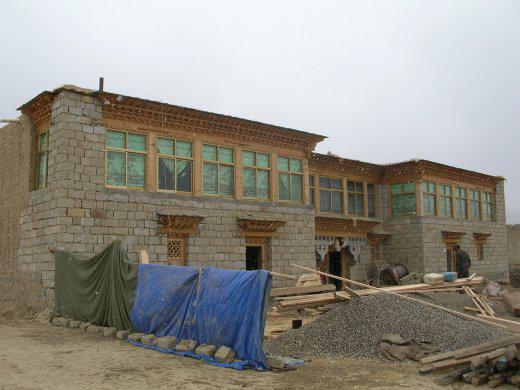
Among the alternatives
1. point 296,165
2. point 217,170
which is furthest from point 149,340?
point 296,165

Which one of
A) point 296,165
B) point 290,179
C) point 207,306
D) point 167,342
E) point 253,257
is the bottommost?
point 167,342

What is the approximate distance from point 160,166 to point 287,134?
17.3 feet

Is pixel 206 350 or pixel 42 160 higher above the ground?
pixel 42 160

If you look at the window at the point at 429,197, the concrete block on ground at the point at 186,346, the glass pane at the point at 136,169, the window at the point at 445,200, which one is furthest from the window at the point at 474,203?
the concrete block on ground at the point at 186,346

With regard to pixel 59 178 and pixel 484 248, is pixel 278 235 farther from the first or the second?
pixel 484 248

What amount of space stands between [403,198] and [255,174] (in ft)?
31.5

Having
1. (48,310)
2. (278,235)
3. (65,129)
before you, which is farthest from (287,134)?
(48,310)

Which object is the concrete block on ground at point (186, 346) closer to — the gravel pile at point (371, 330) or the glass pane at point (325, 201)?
the gravel pile at point (371, 330)

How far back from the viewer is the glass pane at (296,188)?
1966 cm

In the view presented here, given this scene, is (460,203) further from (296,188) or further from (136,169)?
(136,169)

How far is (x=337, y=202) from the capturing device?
24.0m

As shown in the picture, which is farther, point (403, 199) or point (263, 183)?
point (403, 199)

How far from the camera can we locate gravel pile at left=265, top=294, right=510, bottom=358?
9.87 meters

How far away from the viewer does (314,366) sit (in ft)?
28.9
